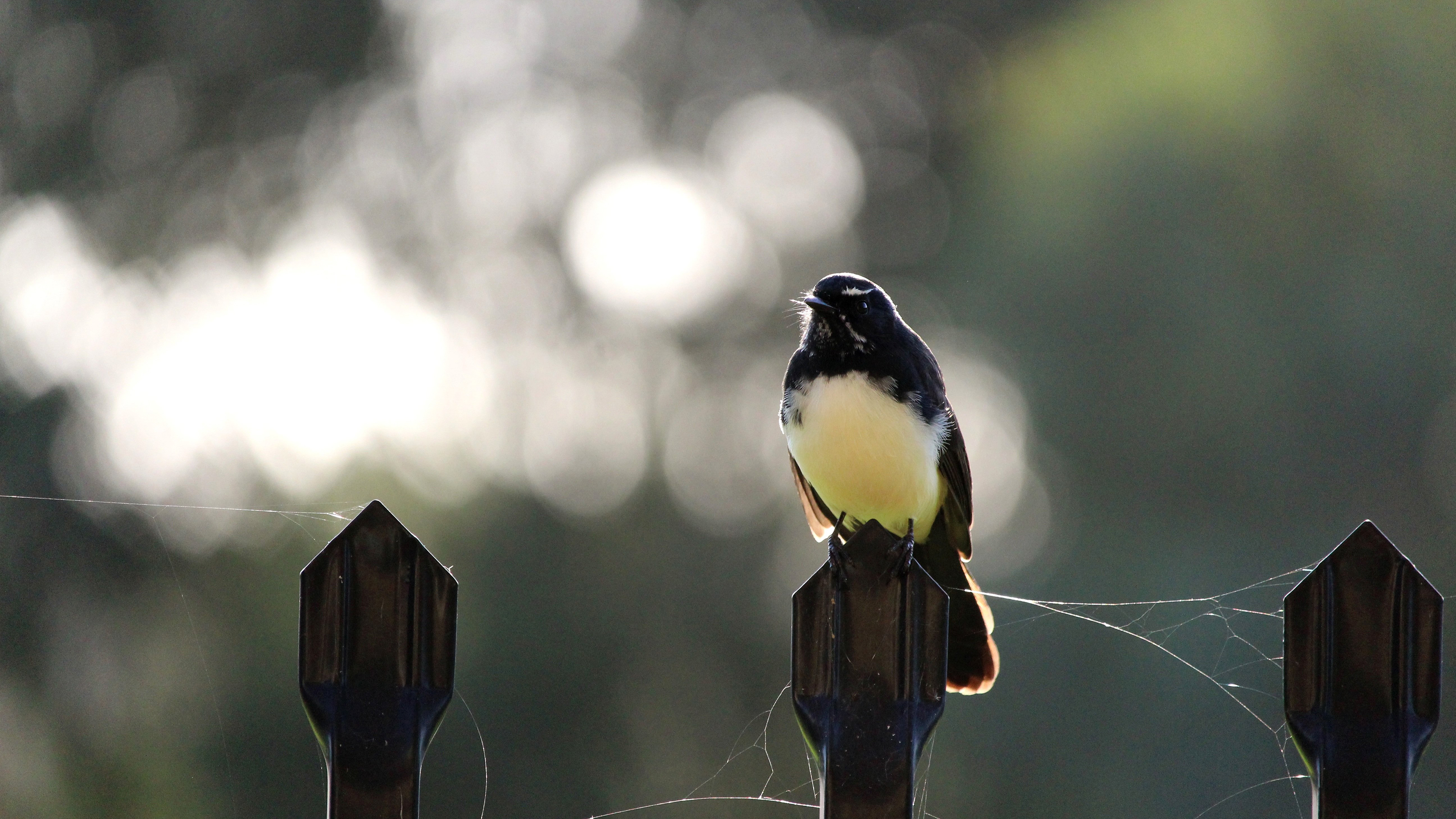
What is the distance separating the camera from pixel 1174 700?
8531 millimetres

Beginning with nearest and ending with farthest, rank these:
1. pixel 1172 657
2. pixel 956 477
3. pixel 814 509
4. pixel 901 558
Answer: pixel 901 558 < pixel 956 477 < pixel 814 509 < pixel 1172 657

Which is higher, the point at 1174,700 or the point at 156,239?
the point at 156,239

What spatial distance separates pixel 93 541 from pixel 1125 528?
7039 millimetres

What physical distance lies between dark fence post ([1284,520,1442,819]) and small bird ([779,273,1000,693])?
1.40 m

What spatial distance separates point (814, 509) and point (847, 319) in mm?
774

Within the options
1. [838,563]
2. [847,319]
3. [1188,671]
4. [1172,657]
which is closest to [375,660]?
[838,563]

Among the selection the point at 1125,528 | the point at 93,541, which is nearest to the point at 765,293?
the point at 1125,528

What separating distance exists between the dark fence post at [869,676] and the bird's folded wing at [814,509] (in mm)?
2043

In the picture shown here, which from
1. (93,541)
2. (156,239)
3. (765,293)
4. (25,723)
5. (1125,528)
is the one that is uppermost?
(765,293)

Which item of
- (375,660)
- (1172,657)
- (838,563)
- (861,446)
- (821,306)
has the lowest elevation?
(375,660)

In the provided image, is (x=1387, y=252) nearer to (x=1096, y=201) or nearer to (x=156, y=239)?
(x=1096, y=201)

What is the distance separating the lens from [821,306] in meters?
3.92

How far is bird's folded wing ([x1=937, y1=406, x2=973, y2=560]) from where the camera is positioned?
4109 millimetres

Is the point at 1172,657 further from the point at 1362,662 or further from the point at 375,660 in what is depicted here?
the point at 375,660
